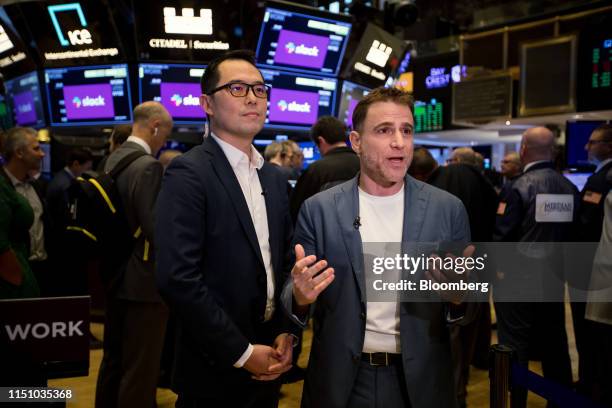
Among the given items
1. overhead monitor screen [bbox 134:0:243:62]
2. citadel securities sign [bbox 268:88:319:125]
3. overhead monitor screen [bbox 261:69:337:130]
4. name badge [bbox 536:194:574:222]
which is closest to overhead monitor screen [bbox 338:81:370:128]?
overhead monitor screen [bbox 261:69:337:130]

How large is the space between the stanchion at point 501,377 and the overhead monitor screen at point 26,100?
4989mm

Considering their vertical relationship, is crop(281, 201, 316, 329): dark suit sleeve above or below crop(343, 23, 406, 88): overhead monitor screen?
below

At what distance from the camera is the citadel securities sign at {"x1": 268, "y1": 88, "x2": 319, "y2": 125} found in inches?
205

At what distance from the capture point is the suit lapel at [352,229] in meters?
1.58

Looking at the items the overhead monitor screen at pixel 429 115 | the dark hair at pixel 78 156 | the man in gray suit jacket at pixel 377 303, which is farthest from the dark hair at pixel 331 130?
the overhead monitor screen at pixel 429 115

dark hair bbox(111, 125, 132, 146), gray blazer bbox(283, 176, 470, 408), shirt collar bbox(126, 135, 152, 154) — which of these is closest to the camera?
gray blazer bbox(283, 176, 470, 408)

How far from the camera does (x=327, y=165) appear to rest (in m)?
3.67

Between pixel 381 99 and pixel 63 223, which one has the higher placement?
pixel 381 99

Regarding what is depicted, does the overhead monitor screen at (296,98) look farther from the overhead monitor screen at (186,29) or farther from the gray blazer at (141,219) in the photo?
the gray blazer at (141,219)

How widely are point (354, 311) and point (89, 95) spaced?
433cm

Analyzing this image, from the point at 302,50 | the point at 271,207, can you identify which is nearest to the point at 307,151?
the point at 302,50

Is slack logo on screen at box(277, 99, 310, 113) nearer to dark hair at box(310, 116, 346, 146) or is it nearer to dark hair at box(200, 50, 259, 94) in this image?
dark hair at box(310, 116, 346, 146)

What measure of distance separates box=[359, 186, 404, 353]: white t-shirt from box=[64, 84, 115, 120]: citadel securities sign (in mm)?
4001

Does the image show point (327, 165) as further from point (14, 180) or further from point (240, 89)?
point (14, 180)
